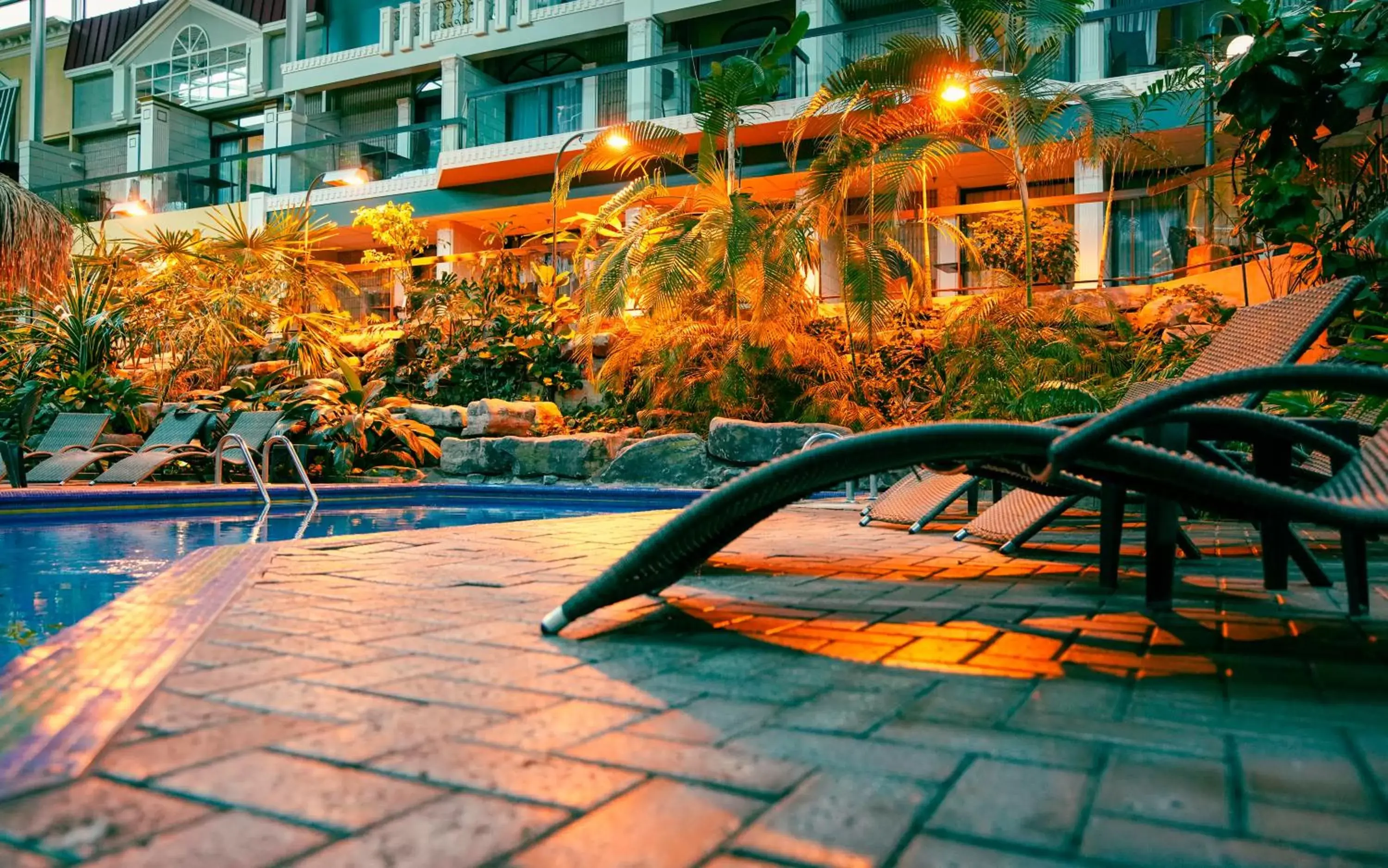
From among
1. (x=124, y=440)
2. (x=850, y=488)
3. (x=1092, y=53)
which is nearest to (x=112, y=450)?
(x=124, y=440)

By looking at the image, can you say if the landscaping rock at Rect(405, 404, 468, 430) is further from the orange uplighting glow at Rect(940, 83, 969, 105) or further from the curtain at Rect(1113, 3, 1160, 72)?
the curtain at Rect(1113, 3, 1160, 72)

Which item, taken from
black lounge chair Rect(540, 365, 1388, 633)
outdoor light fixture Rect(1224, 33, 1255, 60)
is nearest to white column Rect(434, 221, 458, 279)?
outdoor light fixture Rect(1224, 33, 1255, 60)

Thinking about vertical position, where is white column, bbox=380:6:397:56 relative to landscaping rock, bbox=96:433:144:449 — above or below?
above

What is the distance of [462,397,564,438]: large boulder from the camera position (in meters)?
11.9

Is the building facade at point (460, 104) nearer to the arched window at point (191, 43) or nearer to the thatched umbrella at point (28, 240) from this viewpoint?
the arched window at point (191, 43)

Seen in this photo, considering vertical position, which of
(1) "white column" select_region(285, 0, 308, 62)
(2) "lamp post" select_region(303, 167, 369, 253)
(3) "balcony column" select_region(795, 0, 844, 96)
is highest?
(1) "white column" select_region(285, 0, 308, 62)

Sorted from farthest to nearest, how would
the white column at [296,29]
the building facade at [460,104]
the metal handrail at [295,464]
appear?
the white column at [296,29]
the building facade at [460,104]
the metal handrail at [295,464]

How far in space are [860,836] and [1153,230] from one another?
1637cm

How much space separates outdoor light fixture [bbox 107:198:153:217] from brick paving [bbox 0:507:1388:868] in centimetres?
2329

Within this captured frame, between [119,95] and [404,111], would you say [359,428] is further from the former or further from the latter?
[119,95]

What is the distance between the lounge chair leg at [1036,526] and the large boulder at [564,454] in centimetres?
741

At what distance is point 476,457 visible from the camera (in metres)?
11.5

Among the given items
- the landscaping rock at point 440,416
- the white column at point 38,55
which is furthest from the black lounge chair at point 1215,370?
the white column at point 38,55

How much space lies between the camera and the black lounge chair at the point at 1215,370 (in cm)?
262
